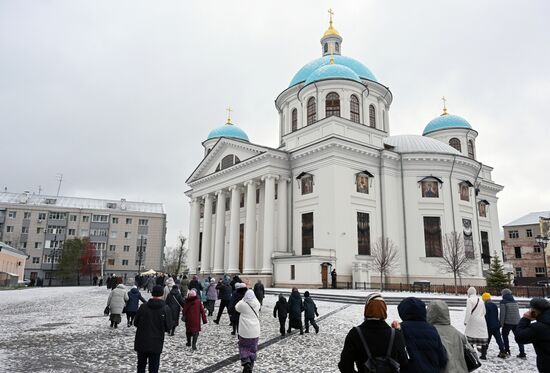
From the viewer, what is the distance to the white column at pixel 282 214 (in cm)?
3581

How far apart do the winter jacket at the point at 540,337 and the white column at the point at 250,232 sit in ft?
107

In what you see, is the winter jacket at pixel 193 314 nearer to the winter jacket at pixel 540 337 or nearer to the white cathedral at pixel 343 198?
the winter jacket at pixel 540 337

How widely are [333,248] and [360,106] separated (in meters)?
13.8

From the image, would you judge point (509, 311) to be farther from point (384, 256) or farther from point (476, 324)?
point (384, 256)

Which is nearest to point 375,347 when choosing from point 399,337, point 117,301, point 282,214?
point 399,337

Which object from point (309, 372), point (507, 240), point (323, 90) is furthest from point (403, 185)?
point (507, 240)

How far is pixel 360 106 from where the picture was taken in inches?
1496

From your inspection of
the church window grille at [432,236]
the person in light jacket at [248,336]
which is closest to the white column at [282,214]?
the church window grille at [432,236]

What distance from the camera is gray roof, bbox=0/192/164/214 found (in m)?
71.9

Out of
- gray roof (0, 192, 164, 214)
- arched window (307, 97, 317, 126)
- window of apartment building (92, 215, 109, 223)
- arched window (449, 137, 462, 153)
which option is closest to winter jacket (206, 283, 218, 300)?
arched window (307, 97, 317, 126)

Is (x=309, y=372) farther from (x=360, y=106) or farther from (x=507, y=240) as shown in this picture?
(x=507, y=240)

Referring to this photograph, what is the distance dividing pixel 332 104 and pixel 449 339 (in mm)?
34648

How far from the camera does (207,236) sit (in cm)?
4544

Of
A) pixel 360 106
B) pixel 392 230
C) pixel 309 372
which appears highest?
pixel 360 106
